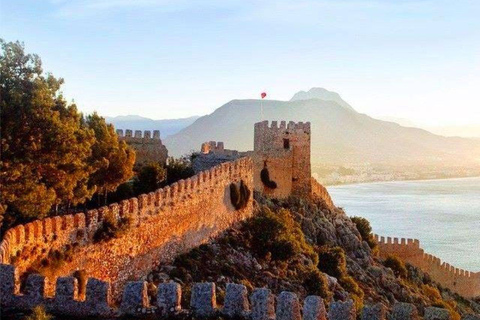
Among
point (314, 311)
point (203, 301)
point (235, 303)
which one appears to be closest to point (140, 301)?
point (203, 301)

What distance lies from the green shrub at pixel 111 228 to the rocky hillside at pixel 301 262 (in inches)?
68.5

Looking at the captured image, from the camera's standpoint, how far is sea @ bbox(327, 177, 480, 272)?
8038 cm

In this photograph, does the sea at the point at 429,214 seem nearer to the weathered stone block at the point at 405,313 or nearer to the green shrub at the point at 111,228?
the green shrub at the point at 111,228

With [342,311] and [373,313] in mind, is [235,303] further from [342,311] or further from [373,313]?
[373,313]

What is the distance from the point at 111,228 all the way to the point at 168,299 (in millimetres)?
6939

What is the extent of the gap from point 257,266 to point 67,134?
33.1 ft

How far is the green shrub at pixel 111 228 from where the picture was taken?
19.3 meters

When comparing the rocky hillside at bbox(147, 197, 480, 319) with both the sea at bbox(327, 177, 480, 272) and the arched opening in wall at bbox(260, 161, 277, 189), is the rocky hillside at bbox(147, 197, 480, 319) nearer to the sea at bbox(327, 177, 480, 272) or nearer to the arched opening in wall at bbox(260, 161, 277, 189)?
the arched opening in wall at bbox(260, 161, 277, 189)

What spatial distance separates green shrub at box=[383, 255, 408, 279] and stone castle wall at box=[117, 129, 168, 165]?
1402 cm

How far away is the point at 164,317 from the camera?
42.2ft

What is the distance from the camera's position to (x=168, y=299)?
1306 cm

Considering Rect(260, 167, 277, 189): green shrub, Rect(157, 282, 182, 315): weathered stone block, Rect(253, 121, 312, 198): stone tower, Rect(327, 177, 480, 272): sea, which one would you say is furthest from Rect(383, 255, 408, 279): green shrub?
Rect(157, 282, 182, 315): weathered stone block

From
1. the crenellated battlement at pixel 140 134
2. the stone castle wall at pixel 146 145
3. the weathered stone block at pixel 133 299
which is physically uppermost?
the crenellated battlement at pixel 140 134

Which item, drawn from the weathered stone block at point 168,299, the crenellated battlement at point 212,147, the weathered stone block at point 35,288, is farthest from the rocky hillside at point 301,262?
the crenellated battlement at point 212,147
